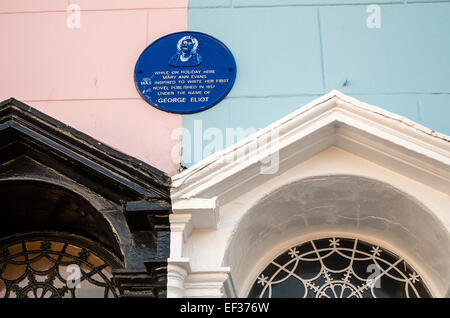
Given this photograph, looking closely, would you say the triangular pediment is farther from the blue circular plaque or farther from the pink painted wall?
the blue circular plaque

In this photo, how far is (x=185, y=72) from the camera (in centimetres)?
642

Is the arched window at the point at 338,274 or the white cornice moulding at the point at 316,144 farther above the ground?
the white cornice moulding at the point at 316,144

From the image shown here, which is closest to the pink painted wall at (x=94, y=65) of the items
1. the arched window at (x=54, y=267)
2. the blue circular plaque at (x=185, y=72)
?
the blue circular plaque at (x=185, y=72)

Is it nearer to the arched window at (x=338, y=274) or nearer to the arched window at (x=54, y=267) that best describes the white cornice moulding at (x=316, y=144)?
the arched window at (x=338, y=274)

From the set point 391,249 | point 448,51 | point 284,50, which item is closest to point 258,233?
point 391,249

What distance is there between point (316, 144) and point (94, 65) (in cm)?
212

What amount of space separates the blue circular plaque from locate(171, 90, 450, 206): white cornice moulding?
3.29 ft

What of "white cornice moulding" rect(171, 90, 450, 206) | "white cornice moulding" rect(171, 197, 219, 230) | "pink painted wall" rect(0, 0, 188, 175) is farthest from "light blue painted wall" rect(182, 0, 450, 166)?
"white cornice moulding" rect(171, 197, 219, 230)

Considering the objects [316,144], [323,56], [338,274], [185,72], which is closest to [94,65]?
[185,72]

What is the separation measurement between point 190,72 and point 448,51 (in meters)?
2.18

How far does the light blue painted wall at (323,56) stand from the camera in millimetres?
6176

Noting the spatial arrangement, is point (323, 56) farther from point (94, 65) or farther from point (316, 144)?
point (94, 65)

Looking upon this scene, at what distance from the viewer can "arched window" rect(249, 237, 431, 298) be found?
19.5 feet

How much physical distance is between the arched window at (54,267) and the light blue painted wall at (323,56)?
1.06 meters
